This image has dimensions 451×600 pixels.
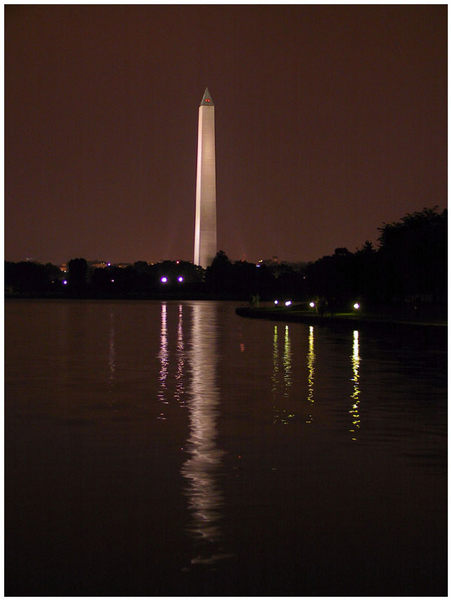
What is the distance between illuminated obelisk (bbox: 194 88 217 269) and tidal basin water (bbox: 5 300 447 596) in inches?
3897

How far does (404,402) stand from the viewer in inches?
694

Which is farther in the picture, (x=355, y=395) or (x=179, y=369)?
(x=179, y=369)

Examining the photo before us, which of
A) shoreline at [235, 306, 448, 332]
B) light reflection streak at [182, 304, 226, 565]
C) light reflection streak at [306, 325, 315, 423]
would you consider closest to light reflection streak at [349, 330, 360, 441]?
light reflection streak at [306, 325, 315, 423]

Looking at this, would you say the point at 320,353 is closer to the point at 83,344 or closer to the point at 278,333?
the point at 83,344

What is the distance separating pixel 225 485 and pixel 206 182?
367 ft

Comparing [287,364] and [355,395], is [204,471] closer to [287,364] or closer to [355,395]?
[355,395]

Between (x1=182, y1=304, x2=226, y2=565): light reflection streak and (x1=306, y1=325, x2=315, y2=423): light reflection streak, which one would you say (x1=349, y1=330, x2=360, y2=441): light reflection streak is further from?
(x1=182, y1=304, x2=226, y2=565): light reflection streak

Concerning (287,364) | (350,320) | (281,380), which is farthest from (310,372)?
(350,320)

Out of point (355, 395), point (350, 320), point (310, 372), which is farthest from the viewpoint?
point (350, 320)

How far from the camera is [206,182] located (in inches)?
4766

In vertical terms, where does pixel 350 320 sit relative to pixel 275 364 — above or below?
above

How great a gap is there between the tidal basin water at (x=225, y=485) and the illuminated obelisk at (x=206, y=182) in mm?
98996

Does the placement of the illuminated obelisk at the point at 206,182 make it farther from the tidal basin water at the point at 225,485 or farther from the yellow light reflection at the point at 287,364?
the tidal basin water at the point at 225,485

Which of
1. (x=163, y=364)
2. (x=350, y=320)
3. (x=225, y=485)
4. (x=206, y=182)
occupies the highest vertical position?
(x=206, y=182)
